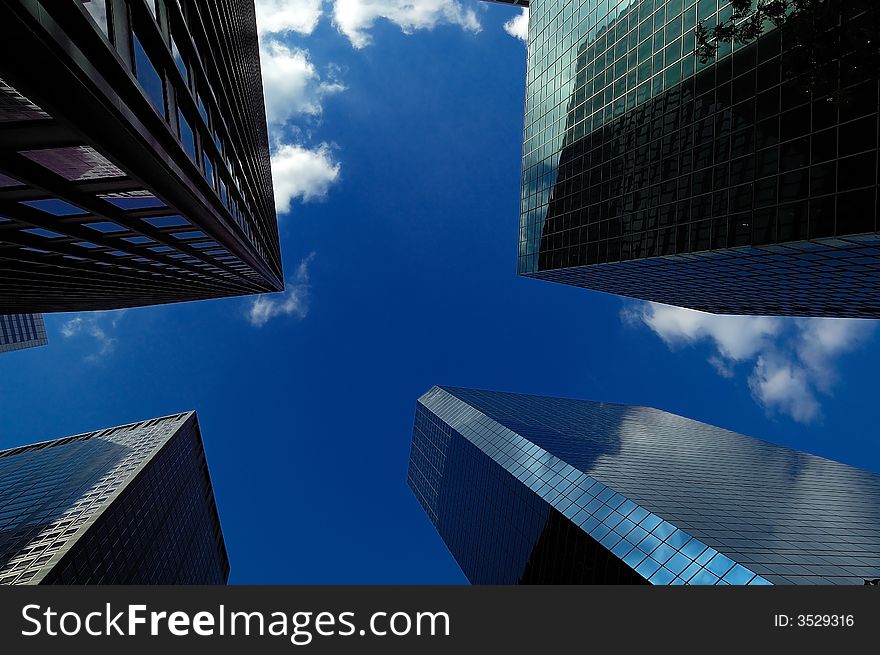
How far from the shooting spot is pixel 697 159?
33.9 m

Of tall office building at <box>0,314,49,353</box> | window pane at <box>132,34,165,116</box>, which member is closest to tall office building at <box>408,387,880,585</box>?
window pane at <box>132,34,165,116</box>

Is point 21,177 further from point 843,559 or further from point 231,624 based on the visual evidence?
point 843,559

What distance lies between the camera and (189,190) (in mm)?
20109

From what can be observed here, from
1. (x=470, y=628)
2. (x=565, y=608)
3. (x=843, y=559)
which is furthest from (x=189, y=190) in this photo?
(x=843, y=559)

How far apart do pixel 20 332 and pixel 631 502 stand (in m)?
204

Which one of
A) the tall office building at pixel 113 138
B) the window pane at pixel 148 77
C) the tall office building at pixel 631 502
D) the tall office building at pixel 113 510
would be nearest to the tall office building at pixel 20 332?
the tall office building at pixel 113 510

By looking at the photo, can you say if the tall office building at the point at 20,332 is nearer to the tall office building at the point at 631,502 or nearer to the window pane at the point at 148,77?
the tall office building at the point at 631,502

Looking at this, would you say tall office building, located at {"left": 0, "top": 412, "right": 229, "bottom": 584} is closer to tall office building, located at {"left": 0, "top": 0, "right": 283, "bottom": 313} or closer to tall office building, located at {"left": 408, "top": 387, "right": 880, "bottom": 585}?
tall office building, located at {"left": 0, "top": 0, "right": 283, "bottom": 313}

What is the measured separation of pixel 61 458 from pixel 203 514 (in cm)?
3046

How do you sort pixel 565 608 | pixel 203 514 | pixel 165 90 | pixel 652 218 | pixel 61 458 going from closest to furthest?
pixel 565 608
pixel 165 90
pixel 652 218
pixel 61 458
pixel 203 514

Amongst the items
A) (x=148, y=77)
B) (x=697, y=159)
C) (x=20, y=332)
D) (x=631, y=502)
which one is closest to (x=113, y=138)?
(x=148, y=77)

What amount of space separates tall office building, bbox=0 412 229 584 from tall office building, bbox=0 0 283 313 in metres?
33.9

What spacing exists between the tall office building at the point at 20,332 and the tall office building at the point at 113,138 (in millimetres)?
160543

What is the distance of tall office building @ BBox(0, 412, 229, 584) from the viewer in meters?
53.9
